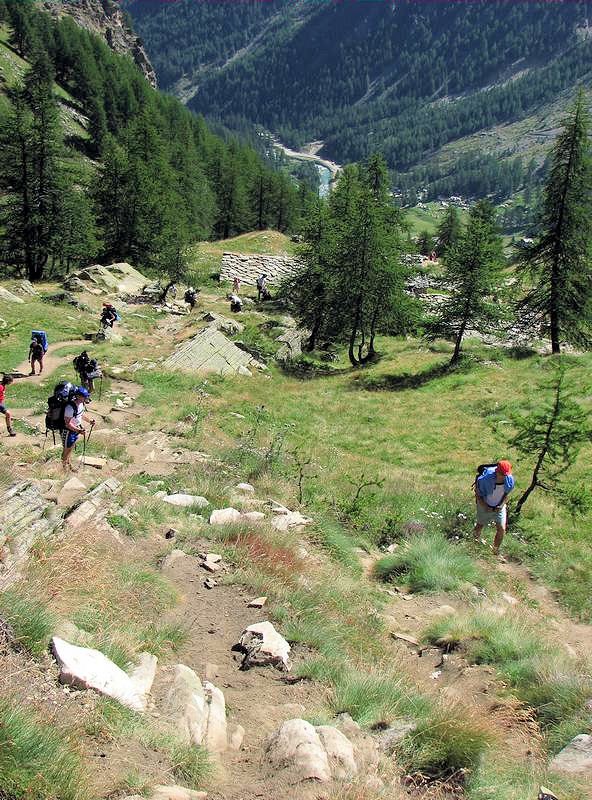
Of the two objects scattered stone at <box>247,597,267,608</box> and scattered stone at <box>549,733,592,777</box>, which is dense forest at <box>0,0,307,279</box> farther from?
scattered stone at <box>549,733,592,777</box>

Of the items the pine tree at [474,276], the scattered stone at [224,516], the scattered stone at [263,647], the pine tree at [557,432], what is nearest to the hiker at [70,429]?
the scattered stone at [224,516]

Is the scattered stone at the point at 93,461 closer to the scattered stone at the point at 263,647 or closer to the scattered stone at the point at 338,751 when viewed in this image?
the scattered stone at the point at 263,647

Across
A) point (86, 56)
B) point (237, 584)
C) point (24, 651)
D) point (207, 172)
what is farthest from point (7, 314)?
point (86, 56)

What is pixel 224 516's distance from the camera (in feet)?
33.9

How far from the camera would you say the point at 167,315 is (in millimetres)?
36312

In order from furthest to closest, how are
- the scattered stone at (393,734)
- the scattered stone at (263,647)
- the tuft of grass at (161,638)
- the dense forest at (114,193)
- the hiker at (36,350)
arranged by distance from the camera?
the dense forest at (114,193)
the hiker at (36,350)
the scattered stone at (263,647)
the tuft of grass at (161,638)
the scattered stone at (393,734)

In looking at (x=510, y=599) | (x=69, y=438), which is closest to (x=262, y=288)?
(x=69, y=438)

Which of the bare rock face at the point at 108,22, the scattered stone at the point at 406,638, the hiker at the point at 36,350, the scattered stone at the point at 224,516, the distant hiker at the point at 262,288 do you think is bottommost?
the scattered stone at the point at 406,638

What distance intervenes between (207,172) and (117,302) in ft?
211

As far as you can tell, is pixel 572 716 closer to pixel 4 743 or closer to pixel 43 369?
pixel 4 743

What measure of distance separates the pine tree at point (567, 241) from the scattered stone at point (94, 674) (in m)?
32.5

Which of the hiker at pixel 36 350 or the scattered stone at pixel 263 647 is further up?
the hiker at pixel 36 350

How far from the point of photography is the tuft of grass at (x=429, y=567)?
9805mm

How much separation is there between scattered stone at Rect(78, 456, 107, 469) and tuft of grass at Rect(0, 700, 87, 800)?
8338 mm
